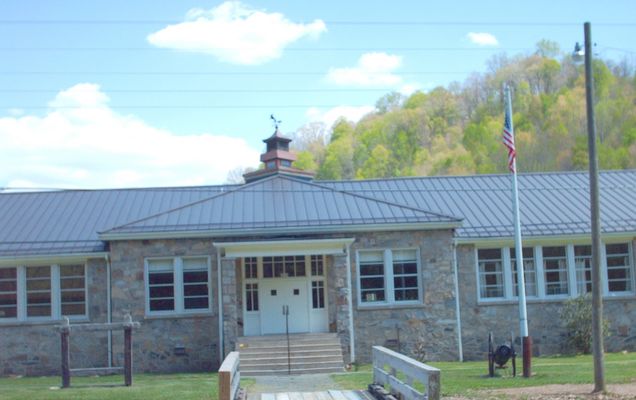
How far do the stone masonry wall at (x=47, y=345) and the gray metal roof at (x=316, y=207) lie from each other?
165cm

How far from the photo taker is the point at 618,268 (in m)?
23.5

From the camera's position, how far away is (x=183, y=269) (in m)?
21.9

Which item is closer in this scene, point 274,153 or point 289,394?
point 289,394

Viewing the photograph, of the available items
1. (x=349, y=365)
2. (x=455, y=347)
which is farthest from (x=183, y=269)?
(x=455, y=347)

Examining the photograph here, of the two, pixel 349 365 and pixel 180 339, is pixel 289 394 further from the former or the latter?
pixel 180 339

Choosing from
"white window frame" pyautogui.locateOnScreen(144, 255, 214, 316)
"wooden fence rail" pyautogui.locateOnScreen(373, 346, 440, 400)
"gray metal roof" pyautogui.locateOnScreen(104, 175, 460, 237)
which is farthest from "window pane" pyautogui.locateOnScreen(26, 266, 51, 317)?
"wooden fence rail" pyautogui.locateOnScreen(373, 346, 440, 400)

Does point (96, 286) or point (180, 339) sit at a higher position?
point (96, 286)

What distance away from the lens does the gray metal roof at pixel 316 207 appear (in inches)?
874

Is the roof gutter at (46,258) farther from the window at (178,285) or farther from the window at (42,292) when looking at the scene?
the window at (178,285)

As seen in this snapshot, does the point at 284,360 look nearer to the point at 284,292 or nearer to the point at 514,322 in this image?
the point at 284,292

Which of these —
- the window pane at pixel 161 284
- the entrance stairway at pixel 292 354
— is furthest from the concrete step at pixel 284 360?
the window pane at pixel 161 284

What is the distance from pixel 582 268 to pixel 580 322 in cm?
193

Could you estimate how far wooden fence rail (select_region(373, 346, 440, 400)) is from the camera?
9375 mm

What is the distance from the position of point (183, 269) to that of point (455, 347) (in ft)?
24.5
